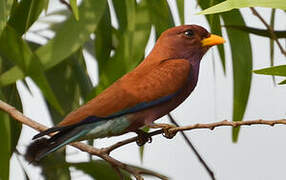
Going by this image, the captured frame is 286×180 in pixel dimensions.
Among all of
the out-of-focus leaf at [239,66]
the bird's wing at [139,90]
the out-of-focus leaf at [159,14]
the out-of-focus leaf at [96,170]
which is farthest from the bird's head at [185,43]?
the out-of-focus leaf at [96,170]

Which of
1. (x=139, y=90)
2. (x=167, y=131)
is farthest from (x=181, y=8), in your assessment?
(x=167, y=131)

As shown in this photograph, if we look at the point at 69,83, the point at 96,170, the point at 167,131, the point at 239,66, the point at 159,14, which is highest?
the point at 159,14

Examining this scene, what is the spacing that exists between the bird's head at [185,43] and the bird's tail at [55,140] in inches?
19.9

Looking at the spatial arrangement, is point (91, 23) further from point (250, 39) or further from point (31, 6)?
point (250, 39)

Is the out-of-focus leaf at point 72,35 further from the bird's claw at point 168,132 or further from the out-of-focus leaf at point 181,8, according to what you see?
the bird's claw at point 168,132

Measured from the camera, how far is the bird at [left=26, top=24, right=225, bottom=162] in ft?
6.37

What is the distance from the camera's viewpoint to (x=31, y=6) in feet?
8.61

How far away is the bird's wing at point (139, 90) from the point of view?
2.02 metres

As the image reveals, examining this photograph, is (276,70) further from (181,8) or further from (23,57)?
(23,57)

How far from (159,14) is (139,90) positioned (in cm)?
61

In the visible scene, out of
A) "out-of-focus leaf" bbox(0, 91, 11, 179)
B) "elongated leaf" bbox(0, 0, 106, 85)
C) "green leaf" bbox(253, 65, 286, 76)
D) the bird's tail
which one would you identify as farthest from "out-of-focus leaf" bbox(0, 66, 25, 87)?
"green leaf" bbox(253, 65, 286, 76)

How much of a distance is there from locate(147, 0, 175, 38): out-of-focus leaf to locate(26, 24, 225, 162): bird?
226 mm

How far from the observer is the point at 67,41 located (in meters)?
2.46

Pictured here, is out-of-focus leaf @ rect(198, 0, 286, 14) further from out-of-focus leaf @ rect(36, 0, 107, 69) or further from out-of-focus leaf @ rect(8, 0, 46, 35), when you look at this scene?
out-of-focus leaf @ rect(8, 0, 46, 35)
